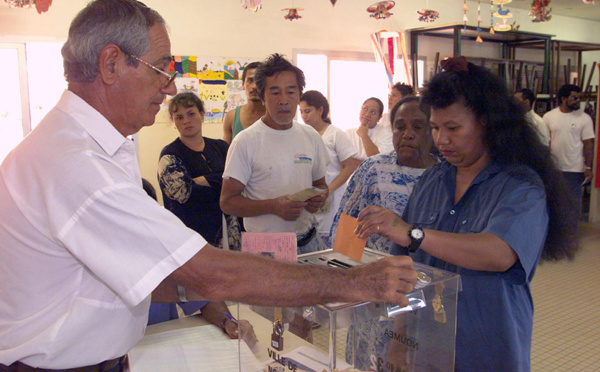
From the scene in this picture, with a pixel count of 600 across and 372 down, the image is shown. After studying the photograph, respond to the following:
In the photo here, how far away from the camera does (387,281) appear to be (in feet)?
3.33

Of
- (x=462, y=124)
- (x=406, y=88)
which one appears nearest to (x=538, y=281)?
(x=406, y=88)

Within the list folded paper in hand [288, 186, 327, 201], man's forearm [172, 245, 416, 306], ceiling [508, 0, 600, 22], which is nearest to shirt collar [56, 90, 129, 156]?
man's forearm [172, 245, 416, 306]

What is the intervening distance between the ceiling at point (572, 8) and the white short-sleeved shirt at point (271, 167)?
22.0 feet

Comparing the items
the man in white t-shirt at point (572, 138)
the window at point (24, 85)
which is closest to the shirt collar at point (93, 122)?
the window at point (24, 85)

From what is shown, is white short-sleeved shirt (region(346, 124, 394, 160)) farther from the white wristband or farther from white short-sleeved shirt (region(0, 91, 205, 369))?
white short-sleeved shirt (region(0, 91, 205, 369))

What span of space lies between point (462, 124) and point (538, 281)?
368 cm

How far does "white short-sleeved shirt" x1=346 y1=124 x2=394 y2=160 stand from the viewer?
175 inches

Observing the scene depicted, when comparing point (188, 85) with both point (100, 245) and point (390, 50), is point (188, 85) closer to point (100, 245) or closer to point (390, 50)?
point (390, 50)

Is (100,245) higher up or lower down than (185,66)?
lower down

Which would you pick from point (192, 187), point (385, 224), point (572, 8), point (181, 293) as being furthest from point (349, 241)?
point (572, 8)

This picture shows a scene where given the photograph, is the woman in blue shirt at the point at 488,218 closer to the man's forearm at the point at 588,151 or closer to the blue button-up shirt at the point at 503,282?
the blue button-up shirt at the point at 503,282

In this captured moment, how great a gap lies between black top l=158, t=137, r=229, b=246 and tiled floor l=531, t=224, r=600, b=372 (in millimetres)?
1866

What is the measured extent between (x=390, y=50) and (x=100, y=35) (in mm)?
5883

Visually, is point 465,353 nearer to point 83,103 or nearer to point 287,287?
point 287,287
